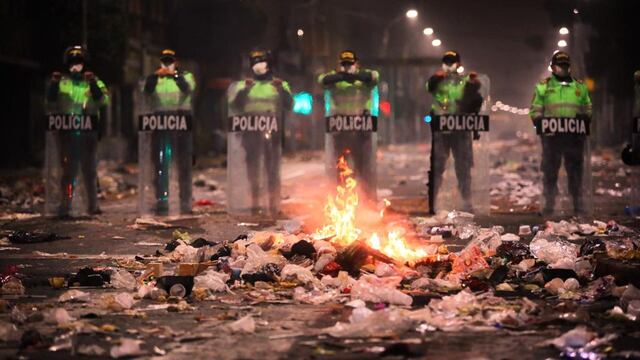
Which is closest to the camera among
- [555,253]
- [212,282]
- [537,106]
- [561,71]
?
[212,282]

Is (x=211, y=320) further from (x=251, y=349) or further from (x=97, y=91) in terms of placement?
(x=97, y=91)

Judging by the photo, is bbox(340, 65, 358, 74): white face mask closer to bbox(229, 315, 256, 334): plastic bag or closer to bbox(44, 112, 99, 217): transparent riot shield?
bbox(44, 112, 99, 217): transparent riot shield

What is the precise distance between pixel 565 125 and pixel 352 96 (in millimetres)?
3062

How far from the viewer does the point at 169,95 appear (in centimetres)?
1509

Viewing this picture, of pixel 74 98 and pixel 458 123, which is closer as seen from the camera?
pixel 458 123

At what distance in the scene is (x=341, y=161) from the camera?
14820mm

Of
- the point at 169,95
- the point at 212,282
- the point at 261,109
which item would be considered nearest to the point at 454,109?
the point at 261,109

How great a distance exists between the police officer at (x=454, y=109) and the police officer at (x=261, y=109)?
2.24m

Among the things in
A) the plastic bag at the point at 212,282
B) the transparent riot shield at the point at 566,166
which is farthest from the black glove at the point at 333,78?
the plastic bag at the point at 212,282

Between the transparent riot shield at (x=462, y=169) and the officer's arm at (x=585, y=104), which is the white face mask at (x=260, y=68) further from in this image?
the officer's arm at (x=585, y=104)

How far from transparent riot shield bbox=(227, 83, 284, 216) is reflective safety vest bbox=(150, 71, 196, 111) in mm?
670

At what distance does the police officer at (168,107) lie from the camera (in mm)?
15062

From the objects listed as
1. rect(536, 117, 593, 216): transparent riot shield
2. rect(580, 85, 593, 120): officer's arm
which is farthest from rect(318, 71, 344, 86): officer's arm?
rect(580, 85, 593, 120): officer's arm

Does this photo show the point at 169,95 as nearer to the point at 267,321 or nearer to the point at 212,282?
the point at 212,282
